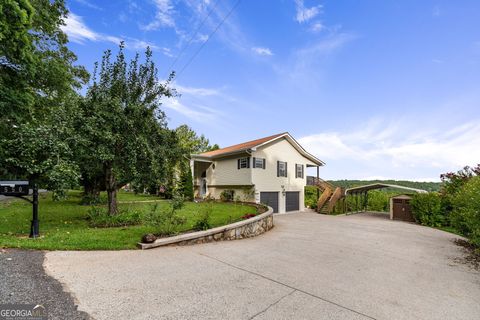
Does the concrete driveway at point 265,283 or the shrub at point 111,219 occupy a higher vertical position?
the shrub at point 111,219

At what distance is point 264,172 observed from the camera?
18.3 meters

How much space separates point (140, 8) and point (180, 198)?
962 centimetres

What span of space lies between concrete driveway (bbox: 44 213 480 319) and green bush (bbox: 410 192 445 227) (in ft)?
30.9

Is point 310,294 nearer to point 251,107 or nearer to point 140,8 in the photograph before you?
point 140,8

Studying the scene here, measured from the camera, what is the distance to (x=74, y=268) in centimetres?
480

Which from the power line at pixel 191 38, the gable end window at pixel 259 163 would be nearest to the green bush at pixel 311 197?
the gable end window at pixel 259 163

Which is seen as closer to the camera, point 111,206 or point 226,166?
point 111,206

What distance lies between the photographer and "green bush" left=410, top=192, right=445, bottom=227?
15.0 m

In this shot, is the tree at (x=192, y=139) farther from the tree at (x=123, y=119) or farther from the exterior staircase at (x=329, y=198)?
the tree at (x=123, y=119)

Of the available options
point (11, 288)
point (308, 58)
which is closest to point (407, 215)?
point (308, 58)

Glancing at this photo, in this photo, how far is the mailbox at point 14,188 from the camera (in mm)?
7051

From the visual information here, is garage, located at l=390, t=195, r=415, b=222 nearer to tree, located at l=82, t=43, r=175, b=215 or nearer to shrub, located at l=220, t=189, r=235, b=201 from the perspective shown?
shrub, located at l=220, t=189, r=235, b=201

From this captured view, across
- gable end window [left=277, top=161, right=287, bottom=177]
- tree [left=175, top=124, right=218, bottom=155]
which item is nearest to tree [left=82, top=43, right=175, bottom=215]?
gable end window [left=277, top=161, right=287, bottom=177]

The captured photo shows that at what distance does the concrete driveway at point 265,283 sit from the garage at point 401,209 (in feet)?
34.6
